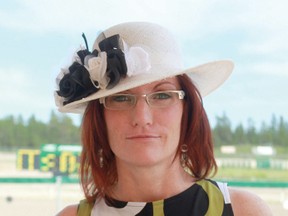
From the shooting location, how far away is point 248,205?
854 millimetres

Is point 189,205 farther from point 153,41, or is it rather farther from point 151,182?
point 153,41

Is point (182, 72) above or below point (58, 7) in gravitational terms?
below

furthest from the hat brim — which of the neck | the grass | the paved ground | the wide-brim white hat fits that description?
the grass

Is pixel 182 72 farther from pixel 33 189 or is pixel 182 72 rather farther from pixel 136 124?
pixel 33 189

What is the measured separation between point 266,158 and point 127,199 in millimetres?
11371

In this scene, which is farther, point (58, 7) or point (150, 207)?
point (58, 7)

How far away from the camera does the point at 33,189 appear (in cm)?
1036

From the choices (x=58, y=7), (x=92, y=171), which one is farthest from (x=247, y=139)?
(x=92, y=171)

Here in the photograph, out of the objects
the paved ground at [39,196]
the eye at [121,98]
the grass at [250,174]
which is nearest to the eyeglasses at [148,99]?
the eye at [121,98]

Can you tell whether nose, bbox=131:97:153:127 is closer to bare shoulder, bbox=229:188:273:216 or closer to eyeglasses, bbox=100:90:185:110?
eyeglasses, bbox=100:90:185:110

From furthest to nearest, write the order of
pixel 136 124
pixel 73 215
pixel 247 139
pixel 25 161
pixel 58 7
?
pixel 25 161 → pixel 247 139 → pixel 58 7 → pixel 73 215 → pixel 136 124

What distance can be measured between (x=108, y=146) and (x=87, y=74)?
15 cm

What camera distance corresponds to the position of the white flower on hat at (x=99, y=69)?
84cm

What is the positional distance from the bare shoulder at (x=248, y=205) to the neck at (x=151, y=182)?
3.5 inches
